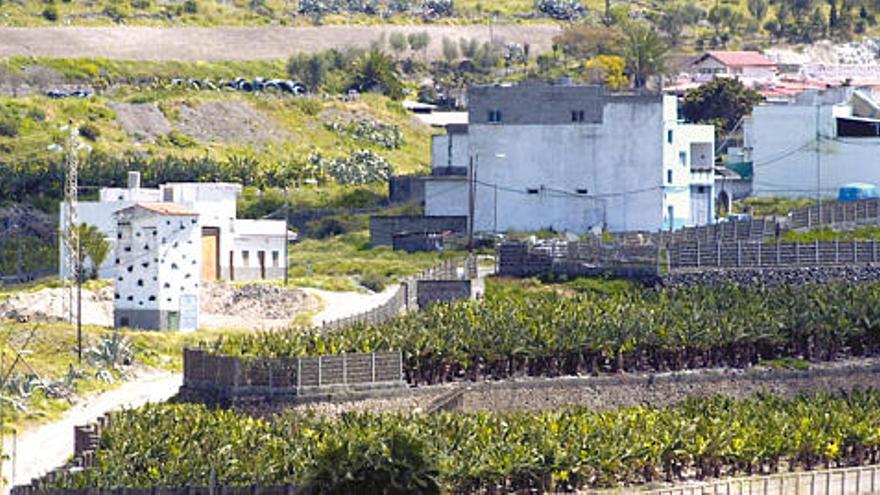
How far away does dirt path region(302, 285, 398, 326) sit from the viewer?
94.2 m

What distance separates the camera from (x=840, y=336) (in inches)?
3351

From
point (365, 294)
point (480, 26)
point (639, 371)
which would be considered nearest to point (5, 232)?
point (365, 294)

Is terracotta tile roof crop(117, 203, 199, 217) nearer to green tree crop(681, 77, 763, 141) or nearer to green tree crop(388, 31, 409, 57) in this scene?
green tree crop(681, 77, 763, 141)

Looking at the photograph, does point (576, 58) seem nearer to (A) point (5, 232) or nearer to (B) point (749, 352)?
(A) point (5, 232)

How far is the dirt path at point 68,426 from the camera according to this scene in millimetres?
72250

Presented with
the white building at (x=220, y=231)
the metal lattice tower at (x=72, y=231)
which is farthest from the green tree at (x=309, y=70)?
the metal lattice tower at (x=72, y=231)

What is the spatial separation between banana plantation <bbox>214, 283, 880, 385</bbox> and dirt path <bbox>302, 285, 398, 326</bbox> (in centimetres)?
594

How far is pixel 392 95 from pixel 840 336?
3009 inches

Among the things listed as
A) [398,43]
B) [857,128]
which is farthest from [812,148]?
[398,43]

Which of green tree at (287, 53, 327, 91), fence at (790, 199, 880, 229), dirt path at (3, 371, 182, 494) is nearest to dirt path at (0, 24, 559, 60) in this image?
green tree at (287, 53, 327, 91)

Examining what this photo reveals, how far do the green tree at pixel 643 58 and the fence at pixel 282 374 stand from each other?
3195 inches

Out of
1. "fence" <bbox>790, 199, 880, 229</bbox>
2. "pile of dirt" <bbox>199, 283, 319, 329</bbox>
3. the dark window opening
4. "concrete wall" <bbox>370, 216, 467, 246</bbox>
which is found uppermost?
the dark window opening

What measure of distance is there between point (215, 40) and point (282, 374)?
10160 cm

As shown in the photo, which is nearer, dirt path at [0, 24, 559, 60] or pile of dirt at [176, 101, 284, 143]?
pile of dirt at [176, 101, 284, 143]
